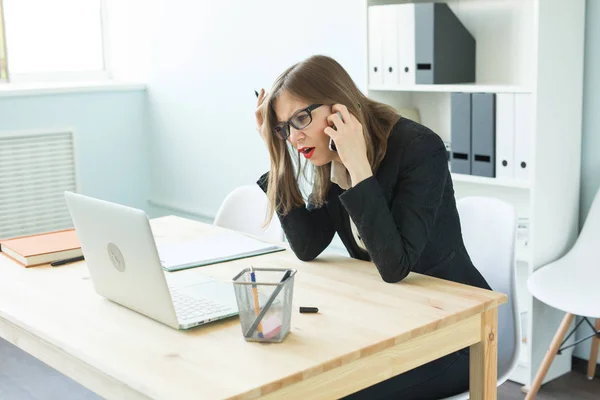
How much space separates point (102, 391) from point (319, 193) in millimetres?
786

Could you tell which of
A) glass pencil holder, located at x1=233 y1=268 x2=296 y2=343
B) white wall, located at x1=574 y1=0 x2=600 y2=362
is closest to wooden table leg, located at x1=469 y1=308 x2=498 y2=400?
glass pencil holder, located at x1=233 y1=268 x2=296 y2=343

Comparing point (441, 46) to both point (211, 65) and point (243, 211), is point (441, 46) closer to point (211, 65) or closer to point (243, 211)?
point (243, 211)

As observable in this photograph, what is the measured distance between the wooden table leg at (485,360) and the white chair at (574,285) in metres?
0.83

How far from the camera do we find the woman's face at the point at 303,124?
1773 millimetres

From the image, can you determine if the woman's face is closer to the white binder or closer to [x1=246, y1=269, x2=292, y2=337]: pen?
[x1=246, y1=269, x2=292, y2=337]: pen

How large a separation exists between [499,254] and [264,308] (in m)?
0.81

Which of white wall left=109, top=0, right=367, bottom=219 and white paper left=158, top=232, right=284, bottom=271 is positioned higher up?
white wall left=109, top=0, right=367, bottom=219

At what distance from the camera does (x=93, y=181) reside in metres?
4.50

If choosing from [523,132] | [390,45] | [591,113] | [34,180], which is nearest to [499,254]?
[523,132]

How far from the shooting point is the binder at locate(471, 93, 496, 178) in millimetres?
2738

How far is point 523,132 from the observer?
2.67 metres

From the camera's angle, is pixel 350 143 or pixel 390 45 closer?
pixel 350 143

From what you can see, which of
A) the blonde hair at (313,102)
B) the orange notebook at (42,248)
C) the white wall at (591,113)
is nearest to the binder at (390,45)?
the white wall at (591,113)

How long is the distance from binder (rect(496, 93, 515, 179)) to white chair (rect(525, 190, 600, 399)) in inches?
12.8
